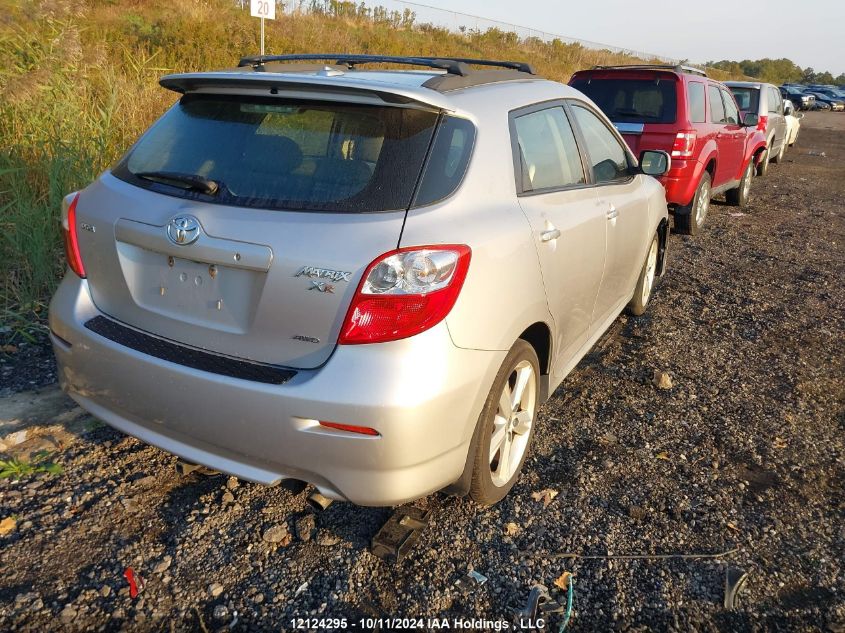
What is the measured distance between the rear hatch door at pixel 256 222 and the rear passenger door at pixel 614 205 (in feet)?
5.15

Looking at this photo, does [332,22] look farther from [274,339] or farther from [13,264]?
[274,339]

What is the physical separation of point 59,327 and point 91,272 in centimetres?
26

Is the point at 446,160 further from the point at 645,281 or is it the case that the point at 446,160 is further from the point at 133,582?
the point at 645,281

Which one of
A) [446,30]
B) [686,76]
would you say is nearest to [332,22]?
[446,30]

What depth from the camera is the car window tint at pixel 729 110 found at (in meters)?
9.20

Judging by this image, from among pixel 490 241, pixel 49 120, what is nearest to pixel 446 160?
pixel 490 241

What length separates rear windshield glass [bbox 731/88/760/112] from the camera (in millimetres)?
12461

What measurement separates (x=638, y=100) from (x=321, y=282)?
666 centimetres

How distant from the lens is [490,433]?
2596 mm

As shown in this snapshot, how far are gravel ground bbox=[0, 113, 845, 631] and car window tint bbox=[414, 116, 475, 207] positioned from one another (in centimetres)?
131

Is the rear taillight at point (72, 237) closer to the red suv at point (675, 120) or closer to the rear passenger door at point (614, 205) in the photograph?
the rear passenger door at point (614, 205)

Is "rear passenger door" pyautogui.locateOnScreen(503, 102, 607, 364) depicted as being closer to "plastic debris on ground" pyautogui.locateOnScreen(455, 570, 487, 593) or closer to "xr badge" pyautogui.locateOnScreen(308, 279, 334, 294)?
"xr badge" pyautogui.locateOnScreen(308, 279, 334, 294)

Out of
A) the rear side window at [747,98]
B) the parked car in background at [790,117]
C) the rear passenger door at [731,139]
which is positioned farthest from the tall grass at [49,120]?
the parked car in background at [790,117]

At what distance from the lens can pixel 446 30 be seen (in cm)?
3744
